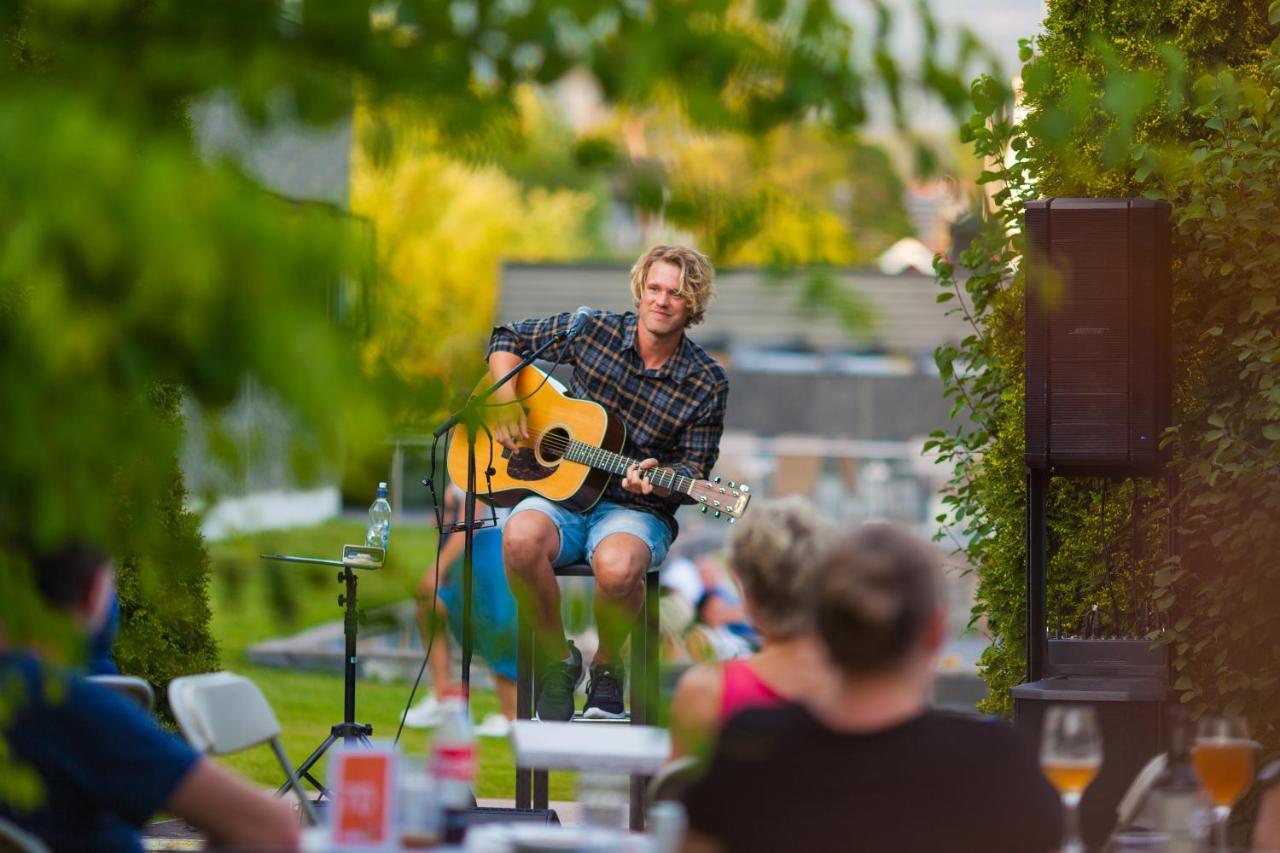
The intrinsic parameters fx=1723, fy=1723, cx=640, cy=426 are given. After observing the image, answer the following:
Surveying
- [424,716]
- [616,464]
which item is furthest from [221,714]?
[424,716]

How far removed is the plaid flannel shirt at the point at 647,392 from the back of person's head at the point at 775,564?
8.31 feet

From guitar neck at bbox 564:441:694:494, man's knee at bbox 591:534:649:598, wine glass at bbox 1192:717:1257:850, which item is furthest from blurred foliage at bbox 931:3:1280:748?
wine glass at bbox 1192:717:1257:850

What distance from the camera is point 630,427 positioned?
17.5 feet

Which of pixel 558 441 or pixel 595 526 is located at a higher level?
pixel 558 441

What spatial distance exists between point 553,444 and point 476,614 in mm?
3737

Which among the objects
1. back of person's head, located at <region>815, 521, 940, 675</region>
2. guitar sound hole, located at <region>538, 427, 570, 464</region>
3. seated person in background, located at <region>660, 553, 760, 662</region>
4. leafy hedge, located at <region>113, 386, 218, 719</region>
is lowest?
seated person in background, located at <region>660, 553, 760, 662</region>

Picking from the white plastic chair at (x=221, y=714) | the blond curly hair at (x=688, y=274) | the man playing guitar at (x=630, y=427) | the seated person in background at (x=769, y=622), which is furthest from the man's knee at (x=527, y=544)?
the seated person in background at (x=769, y=622)

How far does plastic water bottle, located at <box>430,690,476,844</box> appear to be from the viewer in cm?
220

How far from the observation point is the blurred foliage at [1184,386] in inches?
175

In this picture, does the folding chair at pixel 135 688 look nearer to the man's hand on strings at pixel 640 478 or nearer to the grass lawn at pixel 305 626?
the grass lawn at pixel 305 626

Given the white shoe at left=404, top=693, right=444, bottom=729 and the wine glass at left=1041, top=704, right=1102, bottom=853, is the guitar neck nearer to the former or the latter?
the white shoe at left=404, top=693, right=444, bottom=729

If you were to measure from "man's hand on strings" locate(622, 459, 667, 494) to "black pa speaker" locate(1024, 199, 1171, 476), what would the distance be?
1.14 metres

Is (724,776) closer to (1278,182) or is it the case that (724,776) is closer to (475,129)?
(475,129)

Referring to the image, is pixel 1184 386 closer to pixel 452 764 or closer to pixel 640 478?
pixel 640 478
